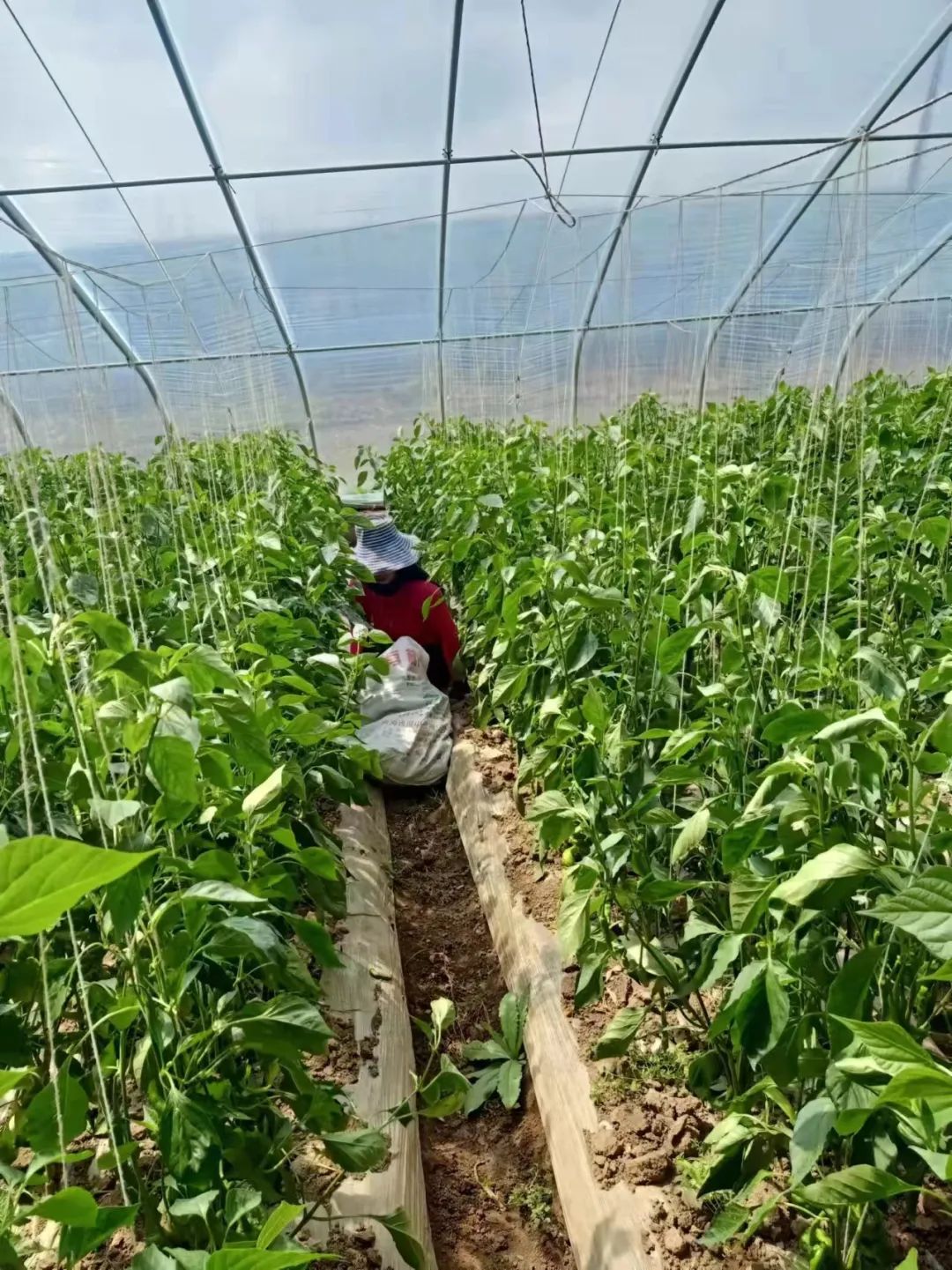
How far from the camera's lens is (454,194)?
7.48 m

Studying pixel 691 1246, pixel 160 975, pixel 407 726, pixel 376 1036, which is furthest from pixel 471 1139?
pixel 407 726

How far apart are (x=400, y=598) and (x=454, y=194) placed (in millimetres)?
4319

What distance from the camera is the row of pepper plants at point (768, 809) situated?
1220 mm

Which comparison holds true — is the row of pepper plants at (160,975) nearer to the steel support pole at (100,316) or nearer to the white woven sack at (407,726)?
the white woven sack at (407,726)

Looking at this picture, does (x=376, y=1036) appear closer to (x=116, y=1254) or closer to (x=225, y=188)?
(x=116, y=1254)

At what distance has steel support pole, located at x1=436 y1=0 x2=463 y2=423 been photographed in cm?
552

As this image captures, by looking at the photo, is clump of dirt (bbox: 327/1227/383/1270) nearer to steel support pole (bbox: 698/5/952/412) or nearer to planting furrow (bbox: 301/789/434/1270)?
planting furrow (bbox: 301/789/434/1270)

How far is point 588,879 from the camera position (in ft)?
6.19

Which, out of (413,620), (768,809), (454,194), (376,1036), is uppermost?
(454,194)

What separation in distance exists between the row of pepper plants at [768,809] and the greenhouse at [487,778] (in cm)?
1

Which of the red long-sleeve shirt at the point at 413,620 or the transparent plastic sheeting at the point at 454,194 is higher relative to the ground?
the transparent plastic sheeting at the point at 454,194

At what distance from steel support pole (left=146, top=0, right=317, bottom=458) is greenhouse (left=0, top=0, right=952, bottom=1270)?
0.05m

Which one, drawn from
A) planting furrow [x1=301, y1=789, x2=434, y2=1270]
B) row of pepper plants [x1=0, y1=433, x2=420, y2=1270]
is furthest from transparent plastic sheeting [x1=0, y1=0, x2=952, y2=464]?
planting furrow [x1=301, y1=789, x2=434, y2=1270]

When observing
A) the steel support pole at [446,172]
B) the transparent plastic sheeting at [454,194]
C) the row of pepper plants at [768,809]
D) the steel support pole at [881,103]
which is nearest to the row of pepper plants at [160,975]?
the row of pepper plants at [768,809]
